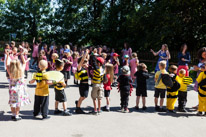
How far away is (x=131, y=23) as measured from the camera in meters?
17.6

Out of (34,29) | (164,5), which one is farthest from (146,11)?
(34,29)

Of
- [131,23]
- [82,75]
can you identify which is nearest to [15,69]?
[82,75]

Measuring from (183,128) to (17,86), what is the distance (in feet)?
12.3

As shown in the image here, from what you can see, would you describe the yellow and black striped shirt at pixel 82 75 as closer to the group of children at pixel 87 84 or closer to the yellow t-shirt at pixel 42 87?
the group of children at pixel 87 84

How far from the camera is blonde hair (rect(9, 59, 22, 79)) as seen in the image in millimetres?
5197

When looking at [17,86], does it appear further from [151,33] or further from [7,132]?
[151,33]

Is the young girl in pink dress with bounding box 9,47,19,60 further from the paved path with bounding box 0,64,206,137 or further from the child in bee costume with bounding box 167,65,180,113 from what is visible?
the child in bee costume with bounding box 167,65,180,113

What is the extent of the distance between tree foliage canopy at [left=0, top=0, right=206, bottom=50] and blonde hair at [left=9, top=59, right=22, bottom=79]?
12.3 meters

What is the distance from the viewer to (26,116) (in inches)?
223

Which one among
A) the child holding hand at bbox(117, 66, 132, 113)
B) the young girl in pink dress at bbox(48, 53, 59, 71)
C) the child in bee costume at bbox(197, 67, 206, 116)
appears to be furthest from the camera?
the young girl in pink dress at bbox(48, 53, 59, 71)

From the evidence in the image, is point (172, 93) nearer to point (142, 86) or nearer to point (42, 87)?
point (142, 86)

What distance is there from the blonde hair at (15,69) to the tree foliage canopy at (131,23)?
12.3 meters

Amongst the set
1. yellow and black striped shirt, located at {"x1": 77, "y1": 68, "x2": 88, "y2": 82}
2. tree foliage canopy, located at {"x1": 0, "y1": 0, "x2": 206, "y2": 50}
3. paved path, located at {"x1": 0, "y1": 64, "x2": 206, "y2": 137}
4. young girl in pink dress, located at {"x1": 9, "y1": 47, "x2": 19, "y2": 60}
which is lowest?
→ paved path, located at {"x1": 0, "y1": 64, "x2": 206, "y2": 137}

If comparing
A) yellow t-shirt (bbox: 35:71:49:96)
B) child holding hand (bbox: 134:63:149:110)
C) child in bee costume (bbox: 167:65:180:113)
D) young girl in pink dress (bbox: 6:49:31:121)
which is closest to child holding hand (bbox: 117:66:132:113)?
child holding hand (bbox: 134:63:149:110)
